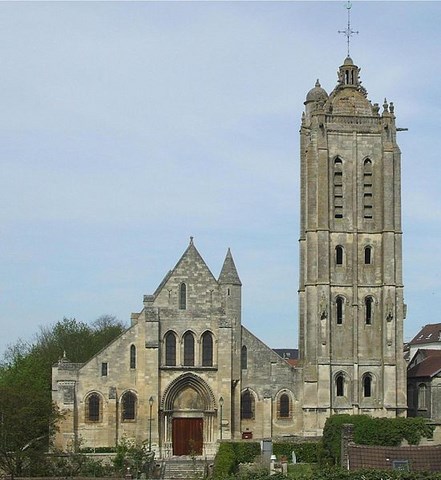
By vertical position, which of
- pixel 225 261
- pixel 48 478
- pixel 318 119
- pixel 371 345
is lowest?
pixel 48 478

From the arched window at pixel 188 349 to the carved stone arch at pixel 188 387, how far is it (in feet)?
2.61

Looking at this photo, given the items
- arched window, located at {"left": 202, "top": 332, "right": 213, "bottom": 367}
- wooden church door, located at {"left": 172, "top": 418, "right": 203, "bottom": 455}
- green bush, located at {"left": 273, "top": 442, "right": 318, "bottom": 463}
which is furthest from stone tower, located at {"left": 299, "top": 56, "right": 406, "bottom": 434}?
wooden church door, located at {"left": 172, "top": 418, "right": 203, "bottom": 455}

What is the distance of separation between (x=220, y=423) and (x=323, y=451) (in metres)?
8.06

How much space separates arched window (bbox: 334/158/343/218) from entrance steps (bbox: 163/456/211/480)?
17.0m

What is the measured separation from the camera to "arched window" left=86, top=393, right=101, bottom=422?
6938 cm

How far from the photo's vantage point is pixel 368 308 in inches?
2844

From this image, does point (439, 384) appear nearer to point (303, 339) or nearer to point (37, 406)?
point (303, 339)

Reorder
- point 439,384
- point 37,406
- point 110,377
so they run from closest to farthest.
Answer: point 37,406
point 110,377
point 439,384

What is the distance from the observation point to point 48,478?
178 feet

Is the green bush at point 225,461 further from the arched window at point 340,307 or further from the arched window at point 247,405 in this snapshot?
the arched window at point 340,307

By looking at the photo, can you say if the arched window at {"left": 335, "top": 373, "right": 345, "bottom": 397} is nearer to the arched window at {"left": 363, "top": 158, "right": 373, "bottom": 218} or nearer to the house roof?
the house roof

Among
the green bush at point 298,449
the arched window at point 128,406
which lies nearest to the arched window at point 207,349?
the arched window at point 128,406

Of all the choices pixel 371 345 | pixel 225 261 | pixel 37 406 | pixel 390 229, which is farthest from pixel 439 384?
pixel 37 406

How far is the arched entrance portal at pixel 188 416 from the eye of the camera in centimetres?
7012
